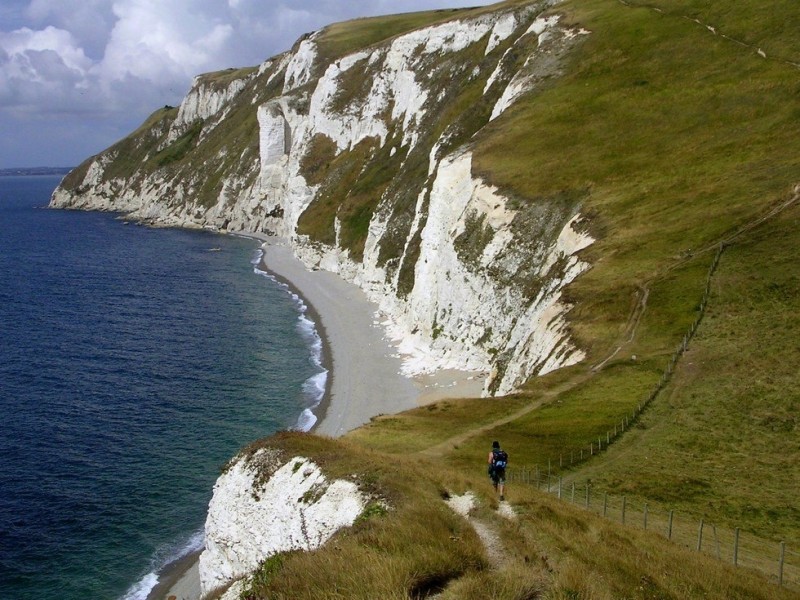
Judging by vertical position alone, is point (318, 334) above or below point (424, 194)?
below

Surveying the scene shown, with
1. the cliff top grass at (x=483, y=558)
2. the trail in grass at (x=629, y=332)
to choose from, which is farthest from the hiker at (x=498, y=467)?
the trail in grass at (x=629, y=332)

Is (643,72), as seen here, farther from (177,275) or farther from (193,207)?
(193,207)

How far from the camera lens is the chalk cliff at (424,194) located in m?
55.7

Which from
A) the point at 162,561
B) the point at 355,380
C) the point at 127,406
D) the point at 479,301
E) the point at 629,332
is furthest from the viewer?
the point at 355,380

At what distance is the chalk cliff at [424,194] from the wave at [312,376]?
30.8 feet

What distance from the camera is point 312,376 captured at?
65438mm

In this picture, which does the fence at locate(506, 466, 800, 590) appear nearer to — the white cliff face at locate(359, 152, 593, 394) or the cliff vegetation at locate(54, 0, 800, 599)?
the cliff vegetation at locate(54, 0, 800, 599)

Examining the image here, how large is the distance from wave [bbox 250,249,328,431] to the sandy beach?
69cm

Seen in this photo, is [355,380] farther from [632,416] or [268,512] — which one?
[268,512]

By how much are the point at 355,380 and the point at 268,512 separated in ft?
133

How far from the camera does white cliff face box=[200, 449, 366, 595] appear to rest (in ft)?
64.4

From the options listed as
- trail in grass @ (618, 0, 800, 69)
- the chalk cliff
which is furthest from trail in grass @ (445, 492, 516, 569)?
trail in grass @ (618, 0, 800, 69)

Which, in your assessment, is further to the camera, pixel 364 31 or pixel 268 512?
pixel 364 31

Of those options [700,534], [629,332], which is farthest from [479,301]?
[700,534]
